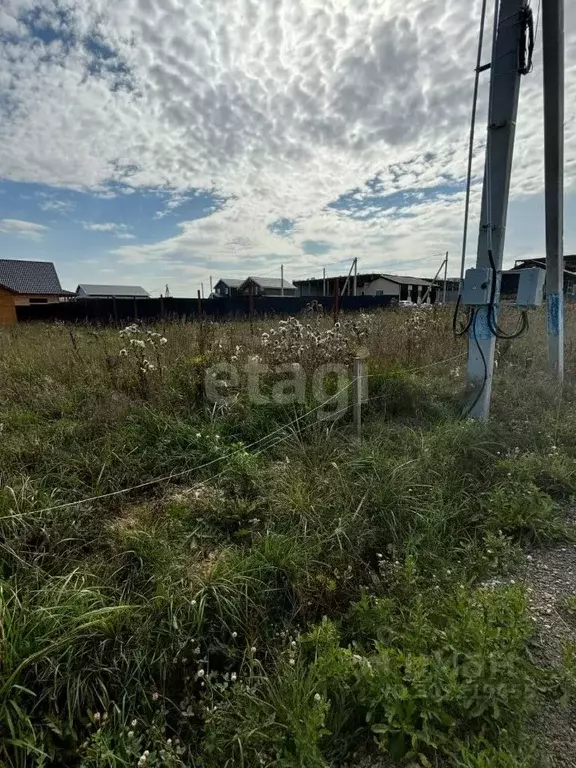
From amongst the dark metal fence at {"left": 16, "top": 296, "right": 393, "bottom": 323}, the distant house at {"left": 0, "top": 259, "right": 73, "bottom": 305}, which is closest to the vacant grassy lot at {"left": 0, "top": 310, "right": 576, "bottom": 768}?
the dark metal fence at {"left": 16, "top": 296, "right": 393, "bottom": 323}

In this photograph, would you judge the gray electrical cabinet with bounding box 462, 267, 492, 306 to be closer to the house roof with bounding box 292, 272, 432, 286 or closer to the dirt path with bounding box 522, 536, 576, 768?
the dirt path with bounding box 522, 536, 576, 768

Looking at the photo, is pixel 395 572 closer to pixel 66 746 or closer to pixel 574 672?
pixel 574 672

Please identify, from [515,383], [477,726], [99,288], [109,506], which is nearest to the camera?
[477,726]

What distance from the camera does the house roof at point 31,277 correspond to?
99.5 feet

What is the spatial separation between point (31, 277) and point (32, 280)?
31cm

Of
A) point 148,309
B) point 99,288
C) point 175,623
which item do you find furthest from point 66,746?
point 99,288

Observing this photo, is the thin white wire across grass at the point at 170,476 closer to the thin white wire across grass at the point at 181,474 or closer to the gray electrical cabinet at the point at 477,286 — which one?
the thin white wire across grass at the point at 181,474

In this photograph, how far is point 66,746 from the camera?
49.3 inches

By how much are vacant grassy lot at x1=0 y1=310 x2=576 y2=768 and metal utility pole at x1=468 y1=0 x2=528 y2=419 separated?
0.67m

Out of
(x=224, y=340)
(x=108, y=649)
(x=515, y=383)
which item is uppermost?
(x=224, y=340)

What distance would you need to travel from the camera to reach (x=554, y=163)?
4.24m

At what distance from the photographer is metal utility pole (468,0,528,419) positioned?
332 centimetres

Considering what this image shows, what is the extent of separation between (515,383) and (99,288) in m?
53.8

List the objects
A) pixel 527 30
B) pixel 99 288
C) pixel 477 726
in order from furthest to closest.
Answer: pixel 99 288, pixel 527 30, pixel 477 726
